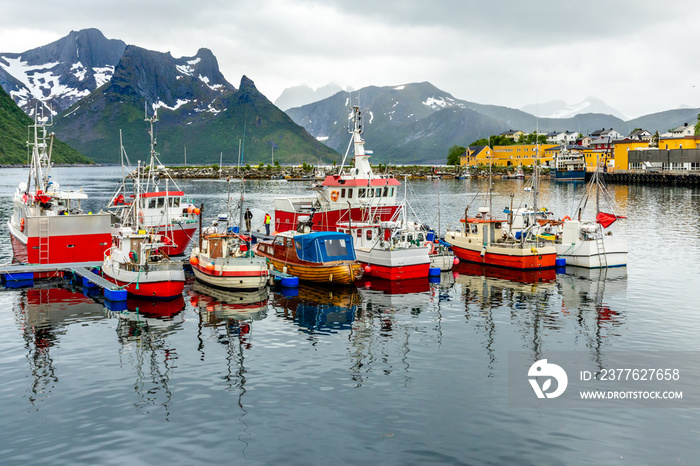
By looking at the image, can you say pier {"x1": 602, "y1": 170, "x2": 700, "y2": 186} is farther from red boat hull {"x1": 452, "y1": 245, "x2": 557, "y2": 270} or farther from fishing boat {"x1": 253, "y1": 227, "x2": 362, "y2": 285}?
fishing boat {"x1": 253, "y1": 227, "x2": 362, "y2": 285}

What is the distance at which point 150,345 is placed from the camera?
26344 millimetres

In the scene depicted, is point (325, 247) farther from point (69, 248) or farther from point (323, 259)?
point (69, 248)

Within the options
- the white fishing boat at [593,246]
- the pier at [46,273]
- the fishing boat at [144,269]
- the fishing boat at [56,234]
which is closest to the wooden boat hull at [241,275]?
the fishing boat at [144,269]

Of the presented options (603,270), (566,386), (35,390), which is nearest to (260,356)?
(35,390)

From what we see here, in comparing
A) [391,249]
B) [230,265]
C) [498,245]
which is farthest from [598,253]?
[230,265]

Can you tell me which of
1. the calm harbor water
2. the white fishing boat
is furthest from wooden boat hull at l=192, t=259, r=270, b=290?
the white fishing boat

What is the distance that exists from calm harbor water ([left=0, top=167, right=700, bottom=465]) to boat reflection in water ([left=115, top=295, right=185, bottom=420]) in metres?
0.12

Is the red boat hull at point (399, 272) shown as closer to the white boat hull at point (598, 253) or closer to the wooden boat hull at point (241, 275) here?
the wooden boat hull at point (241, 275)

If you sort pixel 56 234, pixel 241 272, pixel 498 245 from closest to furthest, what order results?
pixel 241 272 < pixel 56 234 < pixel 498 245

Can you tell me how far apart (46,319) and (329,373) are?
17135 millimetres

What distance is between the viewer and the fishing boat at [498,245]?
4512 centimetres

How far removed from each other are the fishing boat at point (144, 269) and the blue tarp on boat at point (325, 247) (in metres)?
8.38

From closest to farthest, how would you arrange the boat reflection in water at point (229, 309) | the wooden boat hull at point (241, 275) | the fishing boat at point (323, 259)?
the boat reflection in water at point (229, 309), the wooden boat hull at point (241, 275), the fishing boat at point (323, 259)

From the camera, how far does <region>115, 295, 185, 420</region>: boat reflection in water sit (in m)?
20.7
